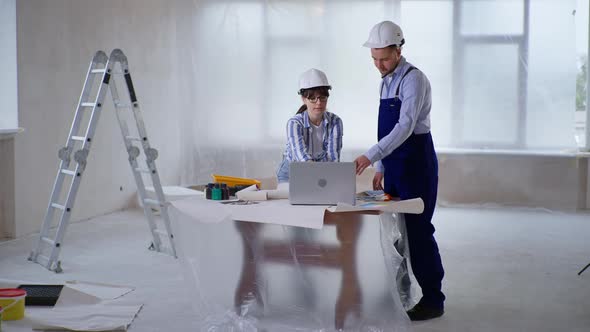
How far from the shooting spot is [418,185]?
3.59 m

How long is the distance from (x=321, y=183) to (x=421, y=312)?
3.24ft

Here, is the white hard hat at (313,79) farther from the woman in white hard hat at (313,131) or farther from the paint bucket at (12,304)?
the paint bucket at (12,304)

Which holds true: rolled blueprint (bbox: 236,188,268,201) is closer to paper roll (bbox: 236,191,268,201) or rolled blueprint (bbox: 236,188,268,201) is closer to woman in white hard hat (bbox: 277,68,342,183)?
paper roll (bbox: 236,191,268,201)

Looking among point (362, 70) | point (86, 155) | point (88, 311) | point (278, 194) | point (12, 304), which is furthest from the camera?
point (362, 70)

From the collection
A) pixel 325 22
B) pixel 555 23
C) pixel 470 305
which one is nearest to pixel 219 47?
pixel 325 22

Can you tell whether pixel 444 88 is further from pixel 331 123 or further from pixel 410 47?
pixel 331 123

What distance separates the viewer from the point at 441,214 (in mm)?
7410

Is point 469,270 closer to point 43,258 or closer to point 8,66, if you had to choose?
point 43,258

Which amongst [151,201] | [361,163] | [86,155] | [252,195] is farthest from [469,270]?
[86,155]

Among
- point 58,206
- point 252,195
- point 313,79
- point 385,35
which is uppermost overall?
point 385,35

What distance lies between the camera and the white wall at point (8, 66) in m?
5.83

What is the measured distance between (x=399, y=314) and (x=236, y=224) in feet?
2.80

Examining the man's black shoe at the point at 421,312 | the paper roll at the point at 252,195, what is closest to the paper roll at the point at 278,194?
the paper roll at the point at 252,195

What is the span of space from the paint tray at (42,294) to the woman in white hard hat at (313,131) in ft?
4.58
